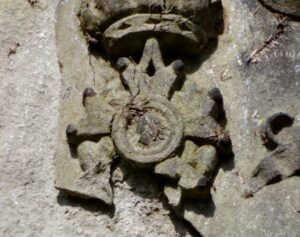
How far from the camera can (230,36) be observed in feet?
11.9

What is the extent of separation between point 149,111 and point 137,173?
0.18 metres

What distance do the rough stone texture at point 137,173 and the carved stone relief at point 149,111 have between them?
0.17ft

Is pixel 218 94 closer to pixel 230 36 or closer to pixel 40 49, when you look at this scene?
pixel 230 36

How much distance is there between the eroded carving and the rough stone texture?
0.02m

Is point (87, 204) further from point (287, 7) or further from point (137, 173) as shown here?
point (287, 7)

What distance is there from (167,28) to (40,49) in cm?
45

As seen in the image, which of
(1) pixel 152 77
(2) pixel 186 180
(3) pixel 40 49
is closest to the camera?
(2) pixel 186 180


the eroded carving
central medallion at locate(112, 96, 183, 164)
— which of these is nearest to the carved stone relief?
central medallion at locate(112, 96, 183, 164)

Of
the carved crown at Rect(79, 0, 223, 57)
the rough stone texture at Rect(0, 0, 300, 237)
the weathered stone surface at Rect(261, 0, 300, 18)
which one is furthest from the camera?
the weathered stone surface at Rect(261, 0, 300, 18)

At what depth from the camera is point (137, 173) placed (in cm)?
330

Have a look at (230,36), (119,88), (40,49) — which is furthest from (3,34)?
(230,36)

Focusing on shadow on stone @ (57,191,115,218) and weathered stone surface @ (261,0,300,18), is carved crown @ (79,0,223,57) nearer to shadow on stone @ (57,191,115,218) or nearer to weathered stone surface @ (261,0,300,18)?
weathered stone surface @ (261,0,300,18)

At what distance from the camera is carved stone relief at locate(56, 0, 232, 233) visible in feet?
10.6

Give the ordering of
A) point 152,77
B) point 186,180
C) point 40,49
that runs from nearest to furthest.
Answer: point 186,180 → point 152,77 → point 40,49
